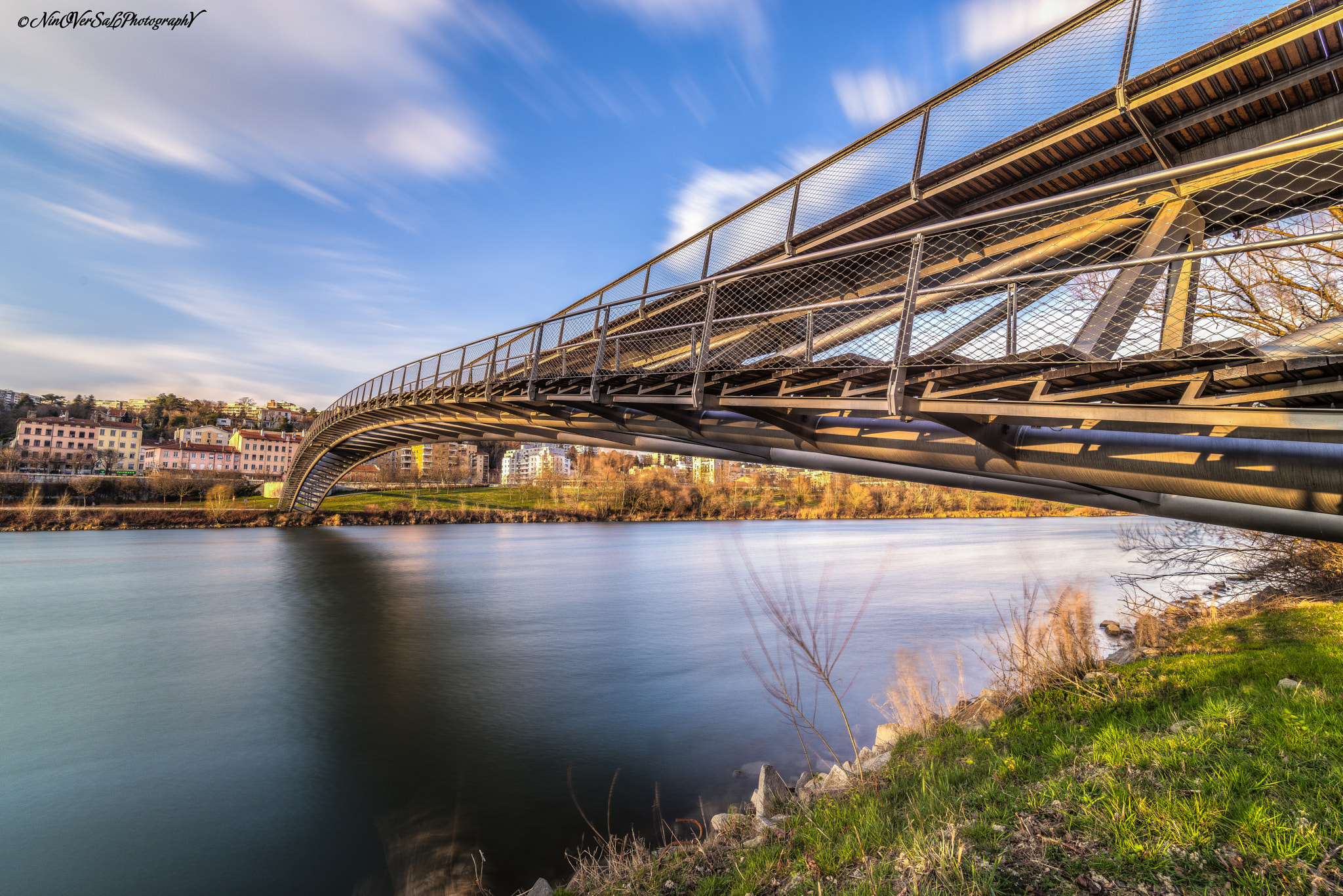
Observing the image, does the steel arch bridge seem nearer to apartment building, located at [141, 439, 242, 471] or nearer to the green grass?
the green grass

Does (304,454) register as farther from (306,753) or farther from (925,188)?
(925,188)

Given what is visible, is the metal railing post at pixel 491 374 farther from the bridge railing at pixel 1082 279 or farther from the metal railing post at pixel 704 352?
the metal railing post at pixel 704 352

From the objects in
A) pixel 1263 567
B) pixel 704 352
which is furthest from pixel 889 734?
pixel 1263 567

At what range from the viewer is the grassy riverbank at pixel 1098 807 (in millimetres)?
2857

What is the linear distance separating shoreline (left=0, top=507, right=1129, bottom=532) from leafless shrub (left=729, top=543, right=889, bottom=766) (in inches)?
1279

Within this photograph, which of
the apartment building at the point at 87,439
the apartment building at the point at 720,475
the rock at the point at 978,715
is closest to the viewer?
the rock at the point at 978,715

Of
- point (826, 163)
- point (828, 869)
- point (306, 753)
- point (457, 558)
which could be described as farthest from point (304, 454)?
point (828, 869)

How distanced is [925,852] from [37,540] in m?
47.3

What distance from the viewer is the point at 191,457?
89.2 metres

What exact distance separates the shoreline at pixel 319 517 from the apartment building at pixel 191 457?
1775 inches

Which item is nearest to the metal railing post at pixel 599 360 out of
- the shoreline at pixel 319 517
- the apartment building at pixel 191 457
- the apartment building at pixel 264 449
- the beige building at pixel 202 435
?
the shoreline at pixel 319 517

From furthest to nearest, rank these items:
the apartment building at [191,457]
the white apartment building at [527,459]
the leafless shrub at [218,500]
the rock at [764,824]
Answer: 1. the white apartment building at [527,459]
2. the apartment building at [191,457]
3. the leafless shrub at [218,500]
4. the rock at [764,824]

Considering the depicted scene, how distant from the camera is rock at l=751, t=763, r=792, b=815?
5.53 meters

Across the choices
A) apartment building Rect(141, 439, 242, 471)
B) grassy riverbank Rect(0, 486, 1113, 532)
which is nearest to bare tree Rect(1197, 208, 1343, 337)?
grassy riverbank Rect(0, 486, 1113, 532)
